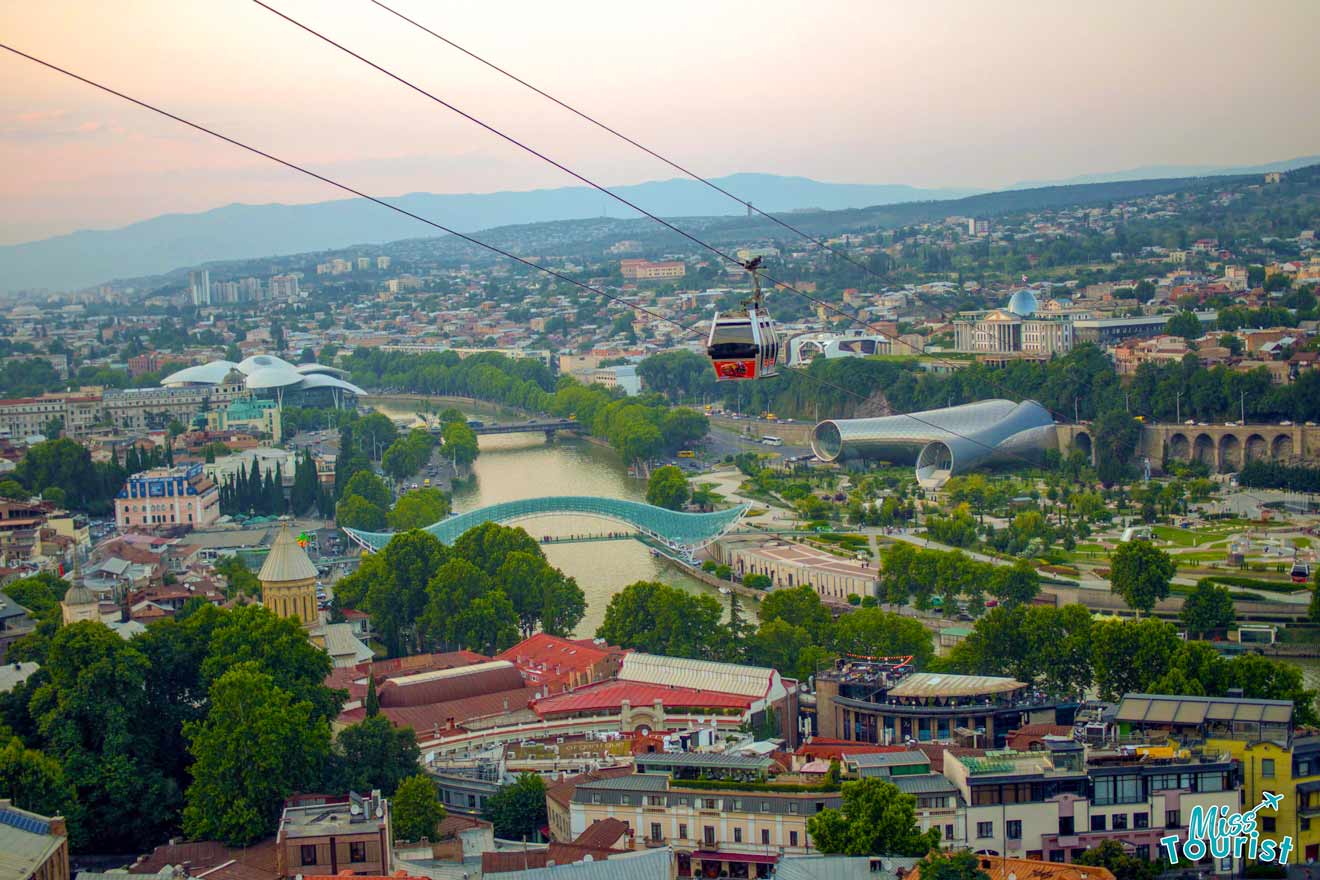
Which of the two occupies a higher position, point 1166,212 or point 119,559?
point 1166,212

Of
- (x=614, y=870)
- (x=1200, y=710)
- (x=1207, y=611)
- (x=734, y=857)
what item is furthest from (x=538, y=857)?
(x=1207, y=611)

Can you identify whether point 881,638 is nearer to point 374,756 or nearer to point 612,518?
point 374,756

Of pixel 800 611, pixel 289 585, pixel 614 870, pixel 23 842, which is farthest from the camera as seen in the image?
pixel 800 611

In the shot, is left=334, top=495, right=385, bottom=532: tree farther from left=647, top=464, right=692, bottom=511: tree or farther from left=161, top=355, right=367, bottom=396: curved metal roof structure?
left=161, top=355, right=367, bottom=396: curved metal roof structure

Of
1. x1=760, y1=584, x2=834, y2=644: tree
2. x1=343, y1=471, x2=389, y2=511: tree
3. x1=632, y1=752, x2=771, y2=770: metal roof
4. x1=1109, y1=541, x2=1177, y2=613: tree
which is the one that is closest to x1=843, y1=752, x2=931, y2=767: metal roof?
x1=632, y1=752, x2=771, y2=770: metal roof

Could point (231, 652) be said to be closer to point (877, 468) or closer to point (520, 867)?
point (520, 867)

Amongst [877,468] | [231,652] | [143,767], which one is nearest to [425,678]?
[231,652]
